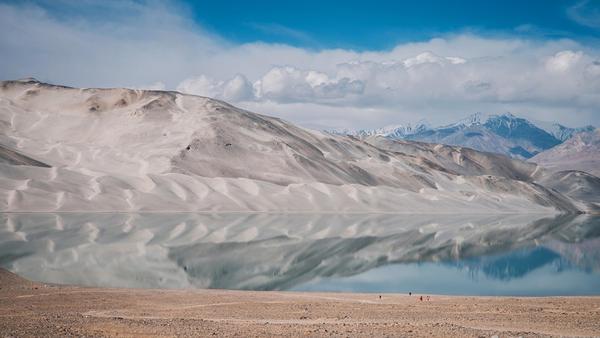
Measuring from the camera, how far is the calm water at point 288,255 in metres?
44.3

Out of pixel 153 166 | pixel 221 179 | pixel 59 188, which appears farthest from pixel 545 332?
pixel 153 166

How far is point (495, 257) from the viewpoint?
6962 centimetres

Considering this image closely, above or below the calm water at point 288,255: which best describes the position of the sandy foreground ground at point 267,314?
below

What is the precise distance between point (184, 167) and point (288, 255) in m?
91.9

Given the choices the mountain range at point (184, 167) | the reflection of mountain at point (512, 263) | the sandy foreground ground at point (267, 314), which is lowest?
the sandy foreground ground at point (267, 314)

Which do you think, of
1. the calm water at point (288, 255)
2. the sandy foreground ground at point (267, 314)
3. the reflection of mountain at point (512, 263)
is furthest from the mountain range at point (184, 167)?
the sandy foreground ground at point (267, 314)

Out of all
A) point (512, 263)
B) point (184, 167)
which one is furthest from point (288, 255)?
point (184, 167)

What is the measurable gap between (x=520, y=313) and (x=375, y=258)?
121 ft

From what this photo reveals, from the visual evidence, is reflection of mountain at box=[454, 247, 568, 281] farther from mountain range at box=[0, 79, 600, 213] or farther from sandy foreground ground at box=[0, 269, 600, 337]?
mountain range at box=[0, 79, 600, 213]

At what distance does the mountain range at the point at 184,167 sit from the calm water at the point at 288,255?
57.2 feet

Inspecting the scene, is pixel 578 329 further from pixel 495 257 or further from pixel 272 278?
pixel 495 257

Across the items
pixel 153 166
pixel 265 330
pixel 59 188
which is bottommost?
pixel 265 330

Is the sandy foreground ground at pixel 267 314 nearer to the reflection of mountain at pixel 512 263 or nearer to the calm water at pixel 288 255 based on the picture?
the calm water at pixel 288 255

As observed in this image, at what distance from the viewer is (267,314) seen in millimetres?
24344
